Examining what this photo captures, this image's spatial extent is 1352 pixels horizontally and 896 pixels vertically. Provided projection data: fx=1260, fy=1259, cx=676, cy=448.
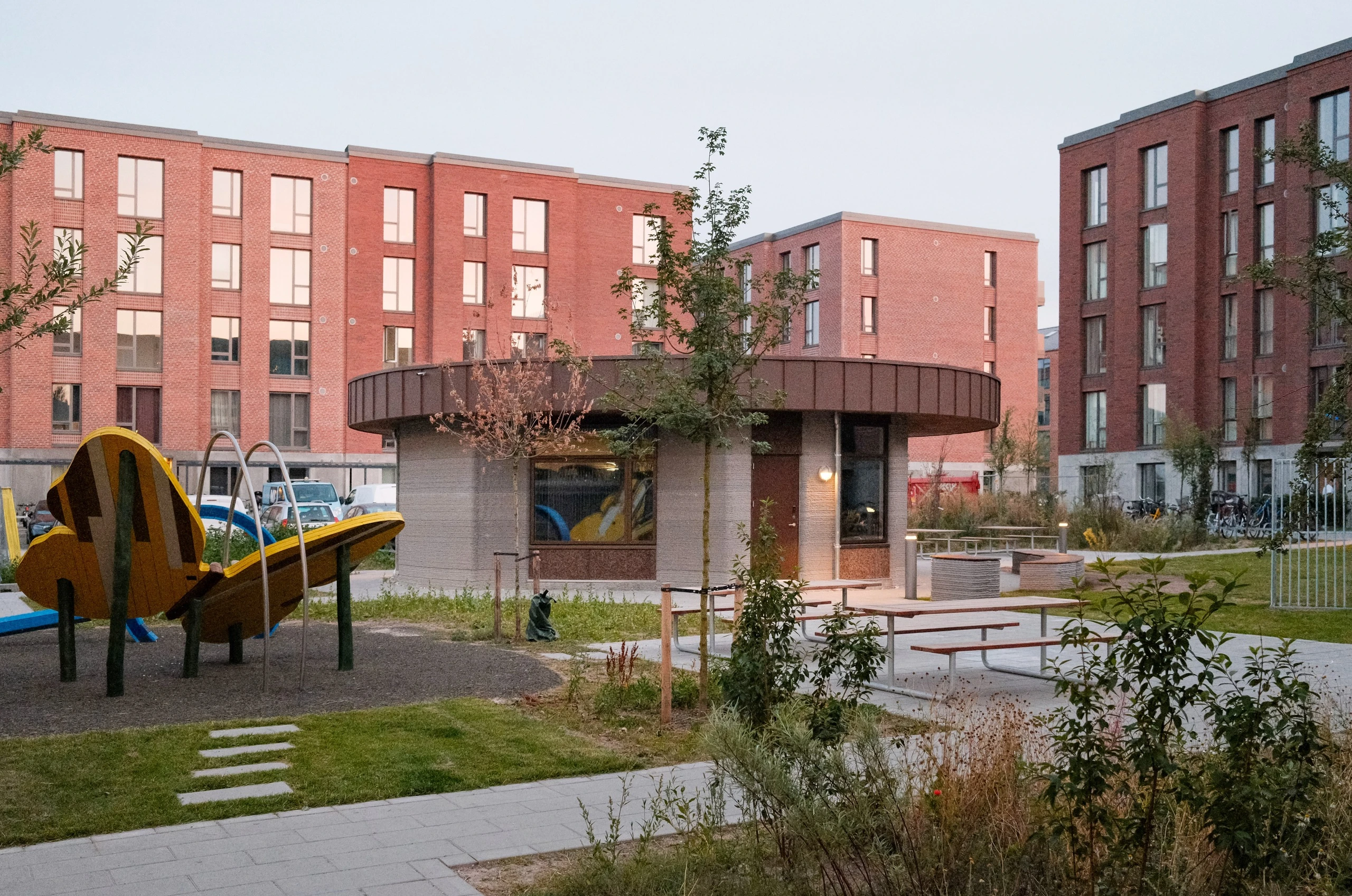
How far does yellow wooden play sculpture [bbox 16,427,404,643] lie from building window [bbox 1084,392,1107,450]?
1812 inches

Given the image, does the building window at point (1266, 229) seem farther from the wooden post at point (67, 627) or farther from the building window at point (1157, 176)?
the wooden post at point (67, 627)

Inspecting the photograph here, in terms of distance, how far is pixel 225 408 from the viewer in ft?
181

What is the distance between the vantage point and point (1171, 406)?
162 feet

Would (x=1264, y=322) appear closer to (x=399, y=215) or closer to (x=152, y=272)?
(x=399, y=215)

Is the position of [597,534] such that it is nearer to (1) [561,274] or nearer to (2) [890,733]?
(2) [890,733]

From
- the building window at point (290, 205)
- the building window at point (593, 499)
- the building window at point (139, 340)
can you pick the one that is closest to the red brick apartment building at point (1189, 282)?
the building window at point (593, 499)

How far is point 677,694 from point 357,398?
52.0 feet

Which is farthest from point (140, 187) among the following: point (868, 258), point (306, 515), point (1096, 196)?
point (1096, 196)

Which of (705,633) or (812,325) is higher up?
(812,325)

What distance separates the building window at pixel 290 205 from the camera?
181 feet

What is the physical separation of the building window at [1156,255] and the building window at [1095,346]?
274cm

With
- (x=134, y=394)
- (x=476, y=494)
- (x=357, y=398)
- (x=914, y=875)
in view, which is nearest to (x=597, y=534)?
(x=476, y=494)

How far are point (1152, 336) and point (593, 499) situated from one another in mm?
35508

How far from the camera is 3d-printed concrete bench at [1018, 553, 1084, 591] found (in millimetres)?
23250
